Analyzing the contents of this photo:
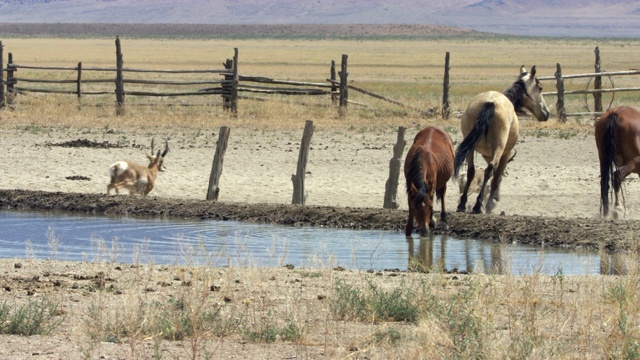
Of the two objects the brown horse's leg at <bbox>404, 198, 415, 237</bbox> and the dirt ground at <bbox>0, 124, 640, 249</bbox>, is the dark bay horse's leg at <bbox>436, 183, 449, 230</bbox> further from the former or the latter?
the brown horse's leg at <bbox>404, 198, 415, 237</bbox>

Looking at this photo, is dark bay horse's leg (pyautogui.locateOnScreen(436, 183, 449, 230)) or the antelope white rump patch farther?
the antelope white rump patch

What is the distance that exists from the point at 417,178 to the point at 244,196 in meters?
5.19

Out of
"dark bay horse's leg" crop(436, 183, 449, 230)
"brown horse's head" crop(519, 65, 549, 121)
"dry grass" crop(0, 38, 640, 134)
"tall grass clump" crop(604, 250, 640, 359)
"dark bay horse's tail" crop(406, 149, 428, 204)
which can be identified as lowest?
"dry grass" crop(0, 38, 640, 134)

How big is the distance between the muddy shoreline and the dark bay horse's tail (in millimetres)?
890

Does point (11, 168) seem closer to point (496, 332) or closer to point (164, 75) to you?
point (496, 332)

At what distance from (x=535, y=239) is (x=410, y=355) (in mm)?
6389

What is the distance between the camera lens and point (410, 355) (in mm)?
6277

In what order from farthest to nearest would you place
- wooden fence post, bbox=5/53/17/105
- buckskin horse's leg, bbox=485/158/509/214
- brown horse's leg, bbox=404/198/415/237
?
wooden fence post, bbox=5/53/17/105 → buckskin horse's leg, bbox=485/158/509/214 → brown horse's leg, bbox=404/198/415/237

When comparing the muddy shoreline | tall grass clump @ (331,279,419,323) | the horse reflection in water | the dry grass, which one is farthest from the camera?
the dry grass

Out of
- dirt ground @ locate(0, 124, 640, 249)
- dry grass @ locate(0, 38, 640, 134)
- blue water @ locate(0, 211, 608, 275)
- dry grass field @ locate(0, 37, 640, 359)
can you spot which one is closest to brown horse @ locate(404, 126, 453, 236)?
blue water @ locate(0, 211, 608, 275)

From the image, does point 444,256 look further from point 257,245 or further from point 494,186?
point 494,186

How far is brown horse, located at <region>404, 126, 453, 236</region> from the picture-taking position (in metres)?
11.8

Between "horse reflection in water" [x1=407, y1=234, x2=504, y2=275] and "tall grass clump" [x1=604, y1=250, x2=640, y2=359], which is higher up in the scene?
"tall grass clump" [x1=604, y1=250, x2=640, y2=359]

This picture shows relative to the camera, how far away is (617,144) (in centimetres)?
1409
